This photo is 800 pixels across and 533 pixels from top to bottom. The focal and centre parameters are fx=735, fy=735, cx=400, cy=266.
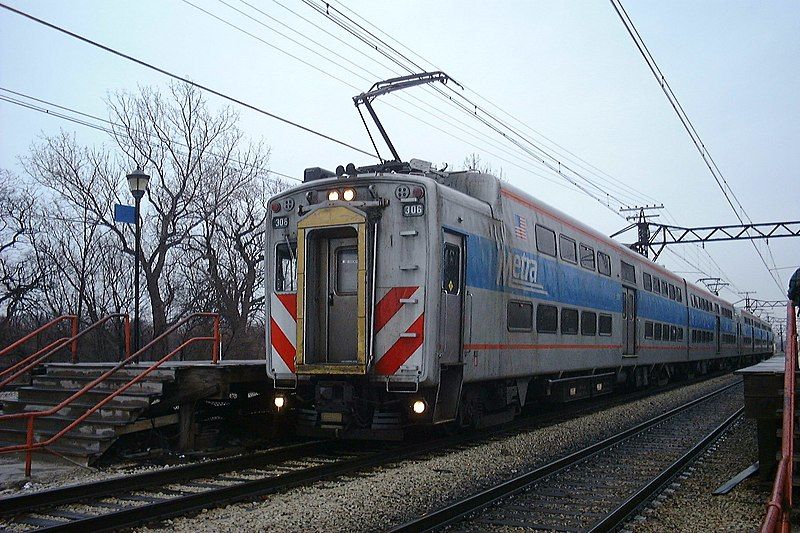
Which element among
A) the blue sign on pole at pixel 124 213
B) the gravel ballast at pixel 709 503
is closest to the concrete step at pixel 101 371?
the blue sign on pole at pixel 124 213

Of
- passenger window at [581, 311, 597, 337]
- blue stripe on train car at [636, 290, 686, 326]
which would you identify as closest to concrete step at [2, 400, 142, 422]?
passenger window at [581, 311, 597, 337]

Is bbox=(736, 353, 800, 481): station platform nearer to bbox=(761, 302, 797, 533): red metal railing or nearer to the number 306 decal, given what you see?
bbox=(761, 302, 797, 533): red metal railing

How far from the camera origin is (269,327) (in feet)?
33.9

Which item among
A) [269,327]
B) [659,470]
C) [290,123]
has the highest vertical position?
[290,123]

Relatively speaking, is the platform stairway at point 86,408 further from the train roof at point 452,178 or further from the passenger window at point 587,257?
the passenger window at point 587,257

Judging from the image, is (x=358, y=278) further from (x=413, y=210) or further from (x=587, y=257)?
(x=587, y=257)

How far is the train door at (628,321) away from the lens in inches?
715

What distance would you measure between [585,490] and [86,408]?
254 inches

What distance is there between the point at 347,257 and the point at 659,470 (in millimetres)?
4871

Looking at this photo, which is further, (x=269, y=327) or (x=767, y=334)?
(x=767, y=334)

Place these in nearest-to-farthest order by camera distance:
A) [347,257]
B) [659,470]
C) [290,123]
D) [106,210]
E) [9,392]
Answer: [659,470] → [347,257] → [290,123] → [9,392] → [106,210]

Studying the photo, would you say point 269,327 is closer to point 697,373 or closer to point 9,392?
point 9,392

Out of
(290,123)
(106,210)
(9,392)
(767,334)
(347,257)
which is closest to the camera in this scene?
(347,257)

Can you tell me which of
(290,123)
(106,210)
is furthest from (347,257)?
(106,210)
